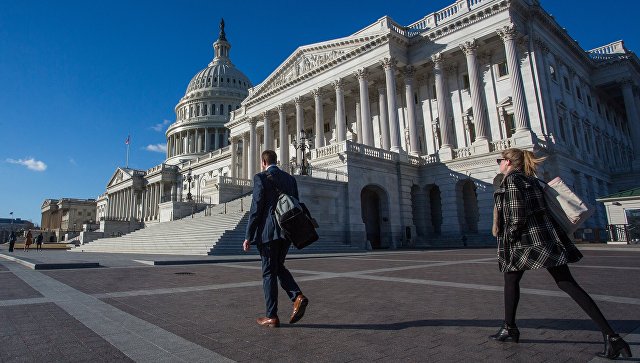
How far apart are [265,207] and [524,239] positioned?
312 centimetres

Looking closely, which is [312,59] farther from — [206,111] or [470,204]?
[206,111]

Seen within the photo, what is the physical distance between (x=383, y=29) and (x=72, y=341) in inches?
1492

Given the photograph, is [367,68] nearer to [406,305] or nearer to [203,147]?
[406,305]

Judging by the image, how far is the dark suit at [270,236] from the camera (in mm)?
4840

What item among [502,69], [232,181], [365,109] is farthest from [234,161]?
[502,69]

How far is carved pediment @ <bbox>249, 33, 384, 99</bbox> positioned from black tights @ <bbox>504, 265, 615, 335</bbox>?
35932 millimetres

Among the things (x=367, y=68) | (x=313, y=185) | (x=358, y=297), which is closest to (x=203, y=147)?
(x=367, y=68)

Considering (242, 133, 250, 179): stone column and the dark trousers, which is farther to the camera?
(242, 133, 250, 179): stone column

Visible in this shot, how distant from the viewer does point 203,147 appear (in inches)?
4208

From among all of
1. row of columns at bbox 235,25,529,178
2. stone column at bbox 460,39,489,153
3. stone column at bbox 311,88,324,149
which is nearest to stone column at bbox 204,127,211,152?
row of columns at bbox 235,25,529,178

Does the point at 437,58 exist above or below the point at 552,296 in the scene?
above

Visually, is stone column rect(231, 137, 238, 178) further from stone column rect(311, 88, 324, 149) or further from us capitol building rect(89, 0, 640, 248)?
stone column rect(311, 88, 324, 149)

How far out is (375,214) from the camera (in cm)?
3444

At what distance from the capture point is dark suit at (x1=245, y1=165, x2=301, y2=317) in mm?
4840
